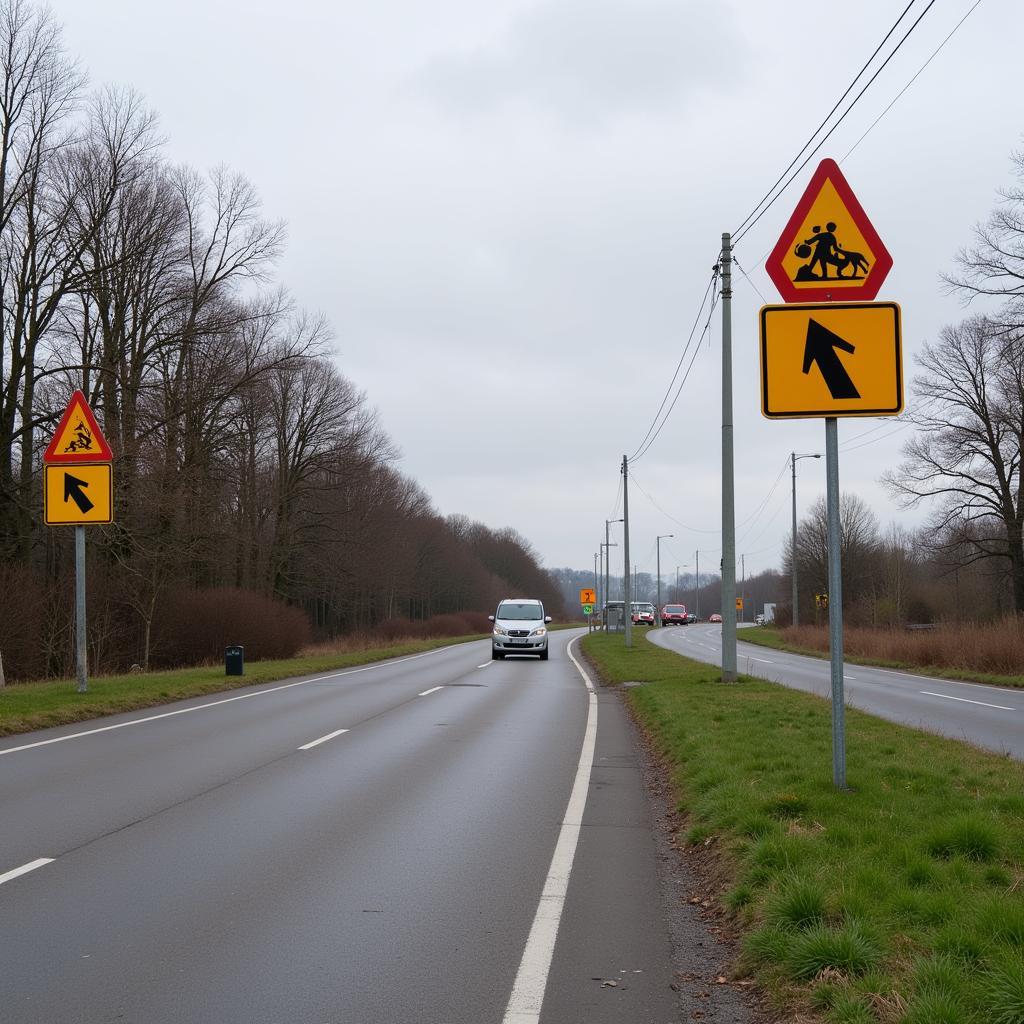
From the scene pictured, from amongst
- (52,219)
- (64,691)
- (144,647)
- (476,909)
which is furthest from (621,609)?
(476,909)

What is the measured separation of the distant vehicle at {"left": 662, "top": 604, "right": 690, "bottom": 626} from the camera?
333 feet

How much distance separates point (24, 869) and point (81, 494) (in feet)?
40.7

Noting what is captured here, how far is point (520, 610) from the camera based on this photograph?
3666cm

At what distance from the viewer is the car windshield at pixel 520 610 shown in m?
36.5

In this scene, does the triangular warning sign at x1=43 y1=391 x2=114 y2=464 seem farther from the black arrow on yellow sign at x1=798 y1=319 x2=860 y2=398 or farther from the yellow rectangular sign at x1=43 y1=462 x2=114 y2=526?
the black arrow on yellow sign at x1=798 y1=319 x2=860 y2=398

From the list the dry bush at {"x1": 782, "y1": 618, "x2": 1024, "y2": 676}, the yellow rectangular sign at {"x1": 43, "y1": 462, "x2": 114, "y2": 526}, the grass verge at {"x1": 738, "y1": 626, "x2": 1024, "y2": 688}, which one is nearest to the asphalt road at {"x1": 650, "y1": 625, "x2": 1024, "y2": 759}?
the grass verge at {"x1": 738, "y1": 626, "x2": 1024, "y2": 688}

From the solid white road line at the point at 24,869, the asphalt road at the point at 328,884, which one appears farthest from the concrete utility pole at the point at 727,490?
the solid white road line at the point at 24,869

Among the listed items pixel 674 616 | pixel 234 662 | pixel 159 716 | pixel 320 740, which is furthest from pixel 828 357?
→ pixel 674 616

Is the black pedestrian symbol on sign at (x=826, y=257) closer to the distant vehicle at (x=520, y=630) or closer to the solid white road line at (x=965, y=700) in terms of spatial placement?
the solid white road line at (x=965, y=700)

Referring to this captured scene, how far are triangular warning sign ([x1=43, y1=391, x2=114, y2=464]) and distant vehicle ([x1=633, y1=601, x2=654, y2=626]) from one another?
260 feet

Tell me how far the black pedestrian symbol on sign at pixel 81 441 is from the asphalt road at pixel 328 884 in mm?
6393

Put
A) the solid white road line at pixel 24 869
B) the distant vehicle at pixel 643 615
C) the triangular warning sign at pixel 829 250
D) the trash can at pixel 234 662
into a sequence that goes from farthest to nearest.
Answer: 1. the distant vehicle at pixel 643 615
2. the trash can at pixel 234 662
3. the triangular warning sign at pixel 829 250
4. the solid white road line at pixel 24 869

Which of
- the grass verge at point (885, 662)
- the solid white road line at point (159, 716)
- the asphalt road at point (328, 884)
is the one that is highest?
the asphalt road at point (328, 884)

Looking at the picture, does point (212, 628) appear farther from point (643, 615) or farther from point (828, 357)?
point (643, 615)
